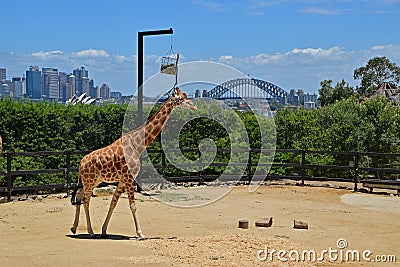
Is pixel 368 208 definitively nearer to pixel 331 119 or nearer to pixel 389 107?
pixel 331 119

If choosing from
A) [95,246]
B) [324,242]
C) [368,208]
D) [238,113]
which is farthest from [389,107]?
[95,246]

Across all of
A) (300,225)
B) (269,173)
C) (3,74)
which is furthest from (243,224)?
(3,74)

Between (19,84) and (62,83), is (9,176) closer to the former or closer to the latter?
(62,83)

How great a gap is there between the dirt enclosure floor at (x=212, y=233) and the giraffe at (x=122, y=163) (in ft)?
1.80

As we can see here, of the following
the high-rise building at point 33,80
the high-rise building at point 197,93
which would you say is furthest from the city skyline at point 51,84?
the high-rise building at point 197,93

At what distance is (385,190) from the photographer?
1533 centimetres

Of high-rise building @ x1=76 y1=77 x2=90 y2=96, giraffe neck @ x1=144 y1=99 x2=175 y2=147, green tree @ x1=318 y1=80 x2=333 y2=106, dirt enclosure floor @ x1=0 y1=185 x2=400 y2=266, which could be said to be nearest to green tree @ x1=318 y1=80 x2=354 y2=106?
green tree @ x1=318 y1=80 x2=333 y2=106

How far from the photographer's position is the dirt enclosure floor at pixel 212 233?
6664 mm

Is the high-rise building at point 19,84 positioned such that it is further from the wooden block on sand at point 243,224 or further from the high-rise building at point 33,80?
the wooden block on sand at point 243,224

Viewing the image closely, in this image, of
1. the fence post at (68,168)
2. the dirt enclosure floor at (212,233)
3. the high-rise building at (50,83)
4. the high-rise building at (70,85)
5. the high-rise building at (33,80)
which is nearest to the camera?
the dirt enclosure floor at (212,233)

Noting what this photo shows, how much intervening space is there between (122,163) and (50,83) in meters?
26.5

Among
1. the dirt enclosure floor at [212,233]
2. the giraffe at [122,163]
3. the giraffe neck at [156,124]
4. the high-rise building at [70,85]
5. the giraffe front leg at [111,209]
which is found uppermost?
the high-rise building at [70,85]

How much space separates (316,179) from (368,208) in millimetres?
3569

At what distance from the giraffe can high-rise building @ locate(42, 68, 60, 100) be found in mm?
23786
